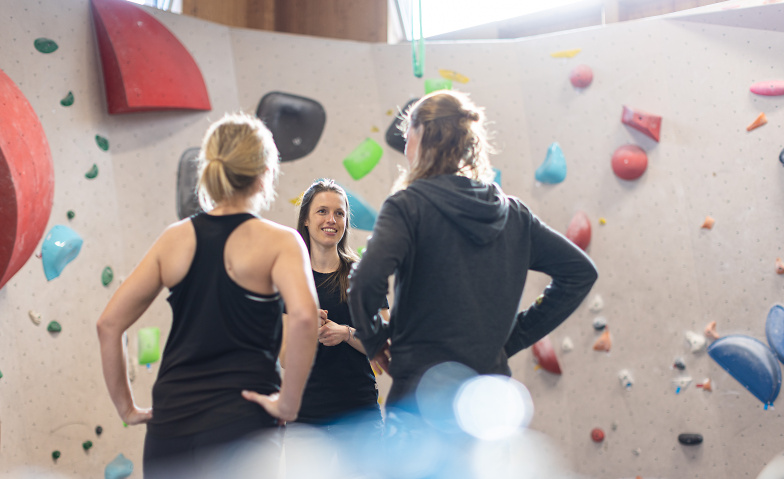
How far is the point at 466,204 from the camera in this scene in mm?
1350

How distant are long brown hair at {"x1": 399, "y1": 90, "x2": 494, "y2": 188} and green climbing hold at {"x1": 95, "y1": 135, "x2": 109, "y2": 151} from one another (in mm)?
1894

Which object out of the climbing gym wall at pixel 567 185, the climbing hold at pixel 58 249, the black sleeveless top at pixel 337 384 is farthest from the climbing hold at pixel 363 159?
the black sleeveless top at pixel 337 384

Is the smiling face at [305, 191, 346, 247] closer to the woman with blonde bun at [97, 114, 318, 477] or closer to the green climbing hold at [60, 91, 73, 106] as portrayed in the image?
the woman with blonde bun at [97, 114, 318, 477]

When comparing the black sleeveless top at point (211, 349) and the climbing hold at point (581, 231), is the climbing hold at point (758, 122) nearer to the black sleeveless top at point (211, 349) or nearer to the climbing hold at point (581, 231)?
the climbing hold at point (581, 231)

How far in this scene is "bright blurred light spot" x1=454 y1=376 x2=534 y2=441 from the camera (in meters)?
1.35

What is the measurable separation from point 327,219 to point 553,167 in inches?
63.1

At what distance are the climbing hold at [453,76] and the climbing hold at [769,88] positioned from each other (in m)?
1.34

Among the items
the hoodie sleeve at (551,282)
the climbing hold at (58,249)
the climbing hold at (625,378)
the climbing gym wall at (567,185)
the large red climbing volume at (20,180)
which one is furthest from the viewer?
the climbing hold at (625,378)

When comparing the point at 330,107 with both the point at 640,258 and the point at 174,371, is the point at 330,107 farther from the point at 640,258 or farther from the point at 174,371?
the point at 174,371

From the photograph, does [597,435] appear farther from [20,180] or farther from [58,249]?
[20,180]

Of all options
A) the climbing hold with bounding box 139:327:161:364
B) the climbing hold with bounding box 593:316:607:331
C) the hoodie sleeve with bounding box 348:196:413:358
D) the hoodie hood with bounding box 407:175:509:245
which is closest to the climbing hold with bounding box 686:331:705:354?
the climbing hold with bounding box 593:316:607:331

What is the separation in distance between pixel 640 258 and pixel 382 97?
154 cm

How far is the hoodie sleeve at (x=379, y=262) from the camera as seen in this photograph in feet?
4.26

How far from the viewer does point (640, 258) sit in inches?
121
